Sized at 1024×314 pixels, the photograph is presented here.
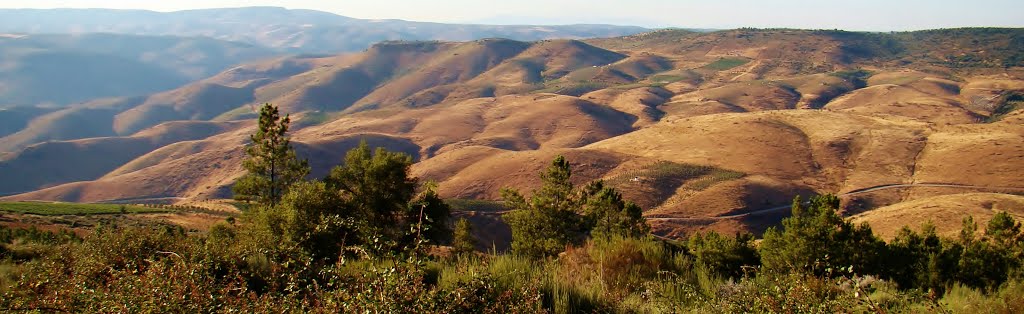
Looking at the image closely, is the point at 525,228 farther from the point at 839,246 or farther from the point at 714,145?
the point at 714,145

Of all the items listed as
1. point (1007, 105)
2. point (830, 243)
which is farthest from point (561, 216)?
point (1007, 105)

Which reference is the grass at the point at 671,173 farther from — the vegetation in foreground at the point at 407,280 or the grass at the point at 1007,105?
the grass at the point at 1007,105

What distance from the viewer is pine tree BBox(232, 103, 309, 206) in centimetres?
4134

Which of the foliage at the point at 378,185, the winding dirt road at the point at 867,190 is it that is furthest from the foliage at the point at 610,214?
the winding dirt road at the point at 867,190

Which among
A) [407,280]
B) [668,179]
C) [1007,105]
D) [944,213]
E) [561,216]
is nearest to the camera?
[407,280]

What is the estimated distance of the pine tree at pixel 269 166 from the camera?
41.3 m

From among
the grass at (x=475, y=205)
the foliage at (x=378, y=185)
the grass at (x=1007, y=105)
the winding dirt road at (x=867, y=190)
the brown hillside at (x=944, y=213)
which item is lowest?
the grass at (x=475, y=205)

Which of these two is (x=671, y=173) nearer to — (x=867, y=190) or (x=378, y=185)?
(x=867, y=190)

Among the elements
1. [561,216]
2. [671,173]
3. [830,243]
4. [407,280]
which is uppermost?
[407,280]

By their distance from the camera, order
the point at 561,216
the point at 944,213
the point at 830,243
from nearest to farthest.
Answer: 1. the point at 830,243
2. the point at 561,216
3. the point at 944,213

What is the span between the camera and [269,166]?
43219mm

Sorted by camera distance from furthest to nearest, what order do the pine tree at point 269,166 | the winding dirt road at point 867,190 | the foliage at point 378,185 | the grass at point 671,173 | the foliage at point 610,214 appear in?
the grass at point 671,173, the winding dirt road at point 867,190, the foliage at point 610,214, the pine tree at point 269,166, the foliage at point 378,185

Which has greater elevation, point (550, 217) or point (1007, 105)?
point (550, 217)

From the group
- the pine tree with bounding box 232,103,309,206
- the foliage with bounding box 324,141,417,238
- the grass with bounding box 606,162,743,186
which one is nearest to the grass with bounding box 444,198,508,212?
the grass with bounding box 606,162,743,186
